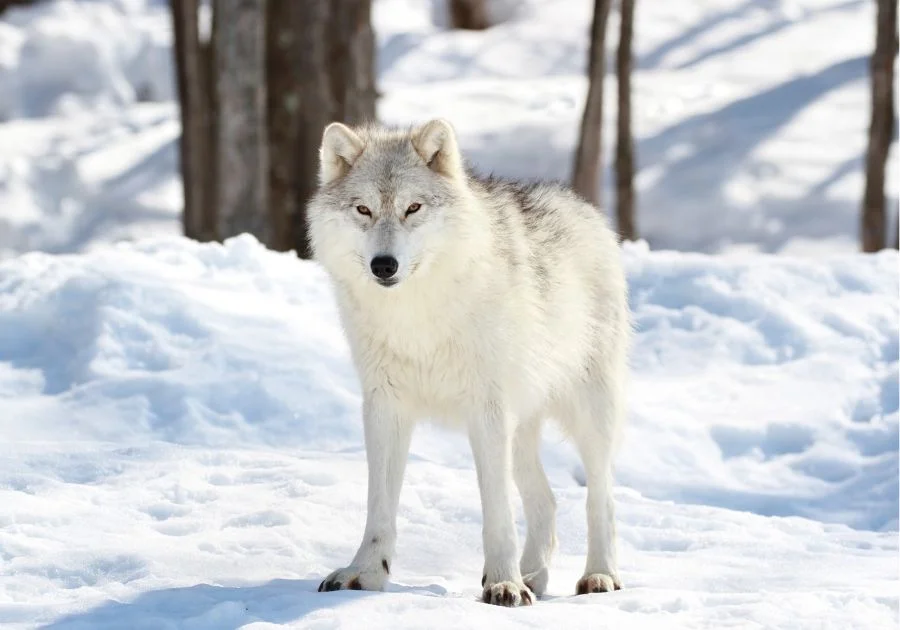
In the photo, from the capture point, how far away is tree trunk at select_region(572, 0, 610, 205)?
53.2 feet

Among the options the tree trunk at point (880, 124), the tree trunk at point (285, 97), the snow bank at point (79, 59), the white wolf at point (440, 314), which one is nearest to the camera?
the white wolf at point (440, 314)

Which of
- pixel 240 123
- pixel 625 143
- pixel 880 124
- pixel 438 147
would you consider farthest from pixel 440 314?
pixel 625 143

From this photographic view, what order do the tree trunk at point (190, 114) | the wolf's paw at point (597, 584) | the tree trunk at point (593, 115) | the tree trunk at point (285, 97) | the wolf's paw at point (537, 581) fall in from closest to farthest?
1. the wolf's paw at point (597, 584)
2. the wolf's paw at point (537, 581)
3. the tree trunk at point (593, 115)
4. the tree trunk at point (285, 97)
5. the tree trunk at point (190, 114)

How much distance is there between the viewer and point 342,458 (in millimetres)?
7879

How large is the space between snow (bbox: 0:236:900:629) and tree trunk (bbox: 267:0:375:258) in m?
5.14

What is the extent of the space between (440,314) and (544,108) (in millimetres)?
16477

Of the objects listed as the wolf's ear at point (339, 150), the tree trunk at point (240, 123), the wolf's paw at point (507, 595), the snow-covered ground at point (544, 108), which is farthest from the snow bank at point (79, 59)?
the wolf's paw at point (507, 595)

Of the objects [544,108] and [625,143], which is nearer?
[625,143]

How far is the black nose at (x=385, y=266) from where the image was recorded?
5418 mm

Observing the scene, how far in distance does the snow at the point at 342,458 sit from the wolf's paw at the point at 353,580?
163mm

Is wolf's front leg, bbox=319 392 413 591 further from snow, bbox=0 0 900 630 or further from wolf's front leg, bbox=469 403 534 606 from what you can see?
wolf's front leg, bbox=469 403 534 606

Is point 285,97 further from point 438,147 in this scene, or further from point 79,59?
point 79,59

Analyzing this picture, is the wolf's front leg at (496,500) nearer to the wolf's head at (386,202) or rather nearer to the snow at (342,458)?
the snow at (342,458)

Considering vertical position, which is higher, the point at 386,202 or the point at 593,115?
the point at 386,202
